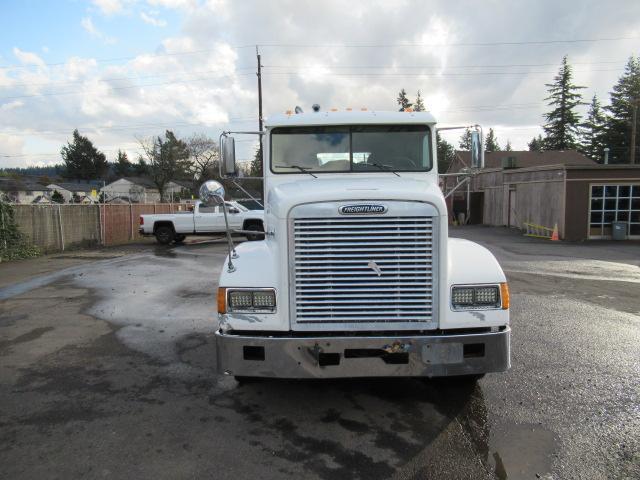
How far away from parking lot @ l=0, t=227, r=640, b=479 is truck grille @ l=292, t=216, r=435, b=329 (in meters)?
0.90

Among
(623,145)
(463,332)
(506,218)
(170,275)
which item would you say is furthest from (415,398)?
(623,145)

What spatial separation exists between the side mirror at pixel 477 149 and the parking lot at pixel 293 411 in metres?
2.21

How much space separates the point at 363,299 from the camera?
371cm

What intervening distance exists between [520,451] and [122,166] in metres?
102

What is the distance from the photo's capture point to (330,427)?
149 inches

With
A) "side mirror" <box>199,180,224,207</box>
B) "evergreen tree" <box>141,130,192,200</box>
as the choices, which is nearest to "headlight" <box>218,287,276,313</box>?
"side mirror" <box>199,180,224,207</box>

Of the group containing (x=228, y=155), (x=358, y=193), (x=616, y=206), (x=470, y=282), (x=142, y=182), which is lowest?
(x=470, y=282)

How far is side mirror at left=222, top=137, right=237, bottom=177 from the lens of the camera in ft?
17.9

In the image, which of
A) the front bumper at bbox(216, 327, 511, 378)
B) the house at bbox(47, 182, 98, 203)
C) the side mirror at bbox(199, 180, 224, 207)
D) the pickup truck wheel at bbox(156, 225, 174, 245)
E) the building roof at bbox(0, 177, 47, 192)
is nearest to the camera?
the front bumper at bbox(216, 327, 511, 378)

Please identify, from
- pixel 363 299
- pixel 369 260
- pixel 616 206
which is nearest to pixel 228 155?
pixel 369 260

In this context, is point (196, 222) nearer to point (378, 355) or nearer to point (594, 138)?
point (378, 355)

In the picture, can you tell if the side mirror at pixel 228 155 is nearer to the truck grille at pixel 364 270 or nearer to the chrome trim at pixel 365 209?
the truck grille at pixel 364 270

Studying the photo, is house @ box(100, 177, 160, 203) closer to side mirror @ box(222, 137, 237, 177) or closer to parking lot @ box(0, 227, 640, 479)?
parking lot @ box(0, 227, 640, 479)

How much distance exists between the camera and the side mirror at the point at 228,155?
5449 millimetres
